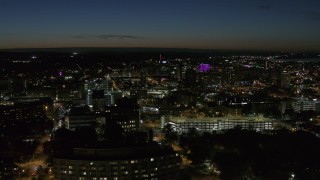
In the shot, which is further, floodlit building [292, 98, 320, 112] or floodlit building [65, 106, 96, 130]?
floodlit building [292, 98, 320, 112]

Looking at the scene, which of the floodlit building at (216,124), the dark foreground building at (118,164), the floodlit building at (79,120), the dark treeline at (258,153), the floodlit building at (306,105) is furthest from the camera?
the floodlit building at (306,105)

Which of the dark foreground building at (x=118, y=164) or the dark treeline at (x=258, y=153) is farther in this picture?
the dark treeline at (x=258, y=153)

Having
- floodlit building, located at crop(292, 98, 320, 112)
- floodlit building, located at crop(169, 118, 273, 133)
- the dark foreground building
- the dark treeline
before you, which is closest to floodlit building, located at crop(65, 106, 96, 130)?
floodlit building, located at crop(169, 118, 273, 133)

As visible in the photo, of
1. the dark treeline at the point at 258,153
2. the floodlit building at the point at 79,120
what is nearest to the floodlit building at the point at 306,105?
the dark treeline at the point at 258,153

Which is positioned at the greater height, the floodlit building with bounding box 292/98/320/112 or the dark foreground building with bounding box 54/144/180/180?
the dark foreground building with bounding box 54/144/180/180

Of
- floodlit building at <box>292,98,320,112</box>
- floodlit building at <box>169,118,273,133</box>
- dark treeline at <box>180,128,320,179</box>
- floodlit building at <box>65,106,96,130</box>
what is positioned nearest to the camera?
dark treeline at <box>180,128,320,179</box>

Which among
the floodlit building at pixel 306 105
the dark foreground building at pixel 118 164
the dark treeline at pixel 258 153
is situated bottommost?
the floodlit building at pixel 306 105

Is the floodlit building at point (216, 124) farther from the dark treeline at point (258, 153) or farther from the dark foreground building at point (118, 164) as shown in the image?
the dark foreground building at point (118, 164)

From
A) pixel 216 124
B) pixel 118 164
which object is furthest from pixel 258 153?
pixel 216 124

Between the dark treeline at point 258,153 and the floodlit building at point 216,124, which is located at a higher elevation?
the dark treeline at point 258,153

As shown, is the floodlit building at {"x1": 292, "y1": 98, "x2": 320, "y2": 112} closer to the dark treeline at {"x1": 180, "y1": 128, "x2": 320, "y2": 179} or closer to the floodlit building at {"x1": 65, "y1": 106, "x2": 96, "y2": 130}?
the dark treeline at {"x1": 180, "y1": 128, "x2": 320, "y2": 179}

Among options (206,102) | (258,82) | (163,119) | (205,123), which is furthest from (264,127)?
(258,82)
